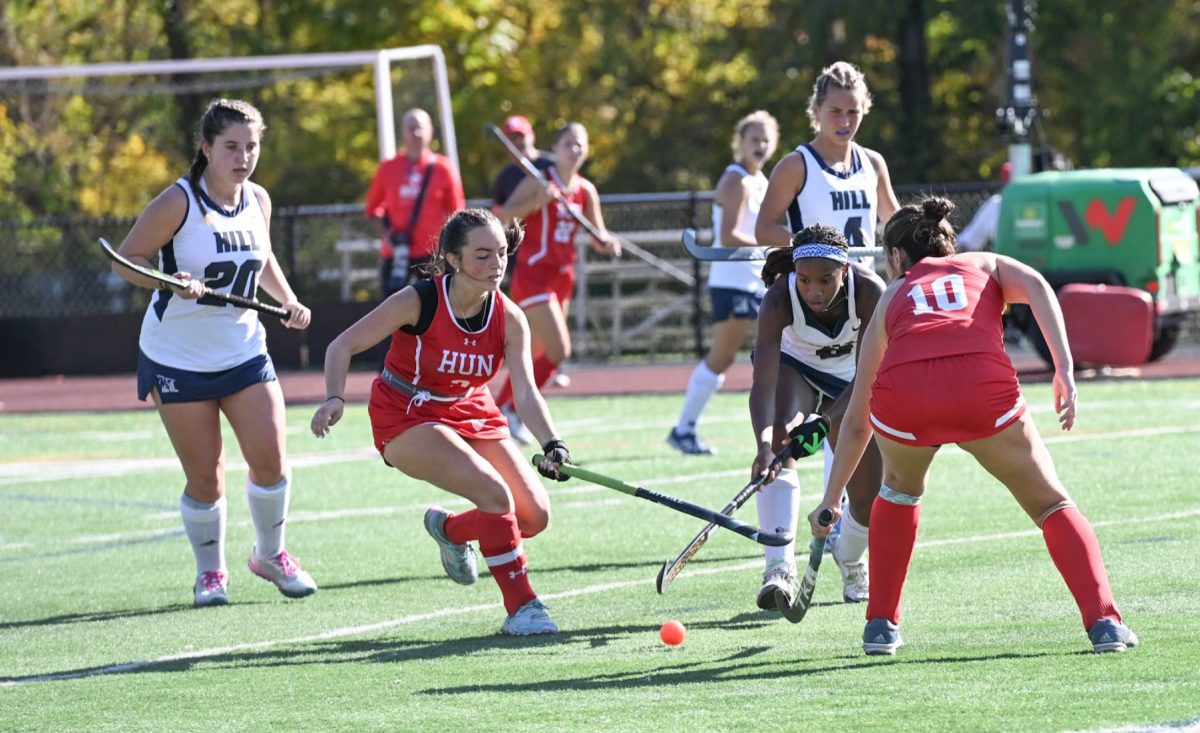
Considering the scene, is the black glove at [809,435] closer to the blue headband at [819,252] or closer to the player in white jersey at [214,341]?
the blue headband at [819,252]

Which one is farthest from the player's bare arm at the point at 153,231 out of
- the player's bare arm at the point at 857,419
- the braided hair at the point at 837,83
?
the player's bare arm at the point at 857,419

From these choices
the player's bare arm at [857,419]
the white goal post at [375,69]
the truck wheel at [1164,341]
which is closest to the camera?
the player's bare arm at [857,419]

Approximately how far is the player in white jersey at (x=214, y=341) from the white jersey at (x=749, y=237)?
388 centimetres

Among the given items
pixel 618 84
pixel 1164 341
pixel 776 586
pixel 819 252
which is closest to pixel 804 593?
pixel 776 586

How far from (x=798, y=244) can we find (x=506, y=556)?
62.9 inches

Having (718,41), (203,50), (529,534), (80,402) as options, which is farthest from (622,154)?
(529,534)

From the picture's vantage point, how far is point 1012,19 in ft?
65.0

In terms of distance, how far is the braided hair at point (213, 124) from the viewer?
787 cm

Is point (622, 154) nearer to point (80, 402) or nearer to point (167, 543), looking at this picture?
point (80, 402)

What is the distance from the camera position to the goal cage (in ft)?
70.8

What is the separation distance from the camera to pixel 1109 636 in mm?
5781

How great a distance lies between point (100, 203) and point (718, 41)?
32.9 ft

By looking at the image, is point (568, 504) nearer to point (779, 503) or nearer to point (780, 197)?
point (780, 197)

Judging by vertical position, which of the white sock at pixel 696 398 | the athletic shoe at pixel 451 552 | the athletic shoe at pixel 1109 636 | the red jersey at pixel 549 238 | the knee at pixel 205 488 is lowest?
the white sock at pixel 696 398
